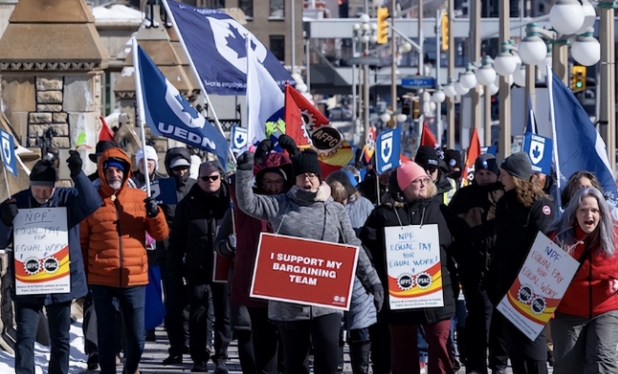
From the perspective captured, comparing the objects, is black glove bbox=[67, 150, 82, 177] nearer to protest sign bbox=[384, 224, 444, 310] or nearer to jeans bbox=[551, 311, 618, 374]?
protest sign bbox=[384, 224, 444, 310]

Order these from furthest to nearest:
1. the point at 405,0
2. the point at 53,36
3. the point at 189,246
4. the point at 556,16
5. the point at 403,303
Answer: the point at 405,0, the point at 53,36, the point at 556,16, the point at 189,246, the point at 403,303

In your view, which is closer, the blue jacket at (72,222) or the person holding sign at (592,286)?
the person holding sign at (592,286)

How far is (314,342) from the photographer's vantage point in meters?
8.91

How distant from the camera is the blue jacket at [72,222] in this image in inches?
393

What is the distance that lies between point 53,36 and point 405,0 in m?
103

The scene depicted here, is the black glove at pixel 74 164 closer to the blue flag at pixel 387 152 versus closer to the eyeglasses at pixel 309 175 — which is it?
the eyeglasses at pixel 309 175

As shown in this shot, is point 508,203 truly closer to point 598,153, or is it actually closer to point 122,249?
point 598,153

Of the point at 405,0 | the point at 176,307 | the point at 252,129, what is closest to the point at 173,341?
the point at 176,307

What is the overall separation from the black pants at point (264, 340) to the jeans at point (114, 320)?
1089 mm

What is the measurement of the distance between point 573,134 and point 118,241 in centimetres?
329

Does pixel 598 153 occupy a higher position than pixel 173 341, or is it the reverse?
pixel 598 153

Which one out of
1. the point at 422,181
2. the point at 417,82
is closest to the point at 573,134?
the point at 422,181

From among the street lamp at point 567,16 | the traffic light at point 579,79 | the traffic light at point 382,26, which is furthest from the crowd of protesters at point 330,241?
the traffic light at point 382,26

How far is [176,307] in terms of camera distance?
40.8 ft
